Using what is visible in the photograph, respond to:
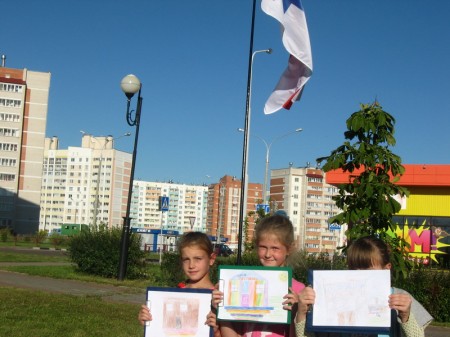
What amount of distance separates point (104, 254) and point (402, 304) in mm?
17530

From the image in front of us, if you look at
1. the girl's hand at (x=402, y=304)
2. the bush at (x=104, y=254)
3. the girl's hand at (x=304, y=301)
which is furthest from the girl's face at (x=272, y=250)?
the bush at (x=104, y=254)

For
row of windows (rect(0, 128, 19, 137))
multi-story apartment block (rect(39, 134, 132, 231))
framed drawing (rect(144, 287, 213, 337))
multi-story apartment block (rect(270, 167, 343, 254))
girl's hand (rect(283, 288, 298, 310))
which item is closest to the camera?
girl's hand (rect(283, 288, 298, 310))

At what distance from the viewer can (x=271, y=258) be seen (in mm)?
4133

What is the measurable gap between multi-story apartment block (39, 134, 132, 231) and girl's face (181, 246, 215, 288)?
158980 millimetres

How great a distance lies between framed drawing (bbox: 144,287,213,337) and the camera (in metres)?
4.05

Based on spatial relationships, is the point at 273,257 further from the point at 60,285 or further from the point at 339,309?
the point at 60,285

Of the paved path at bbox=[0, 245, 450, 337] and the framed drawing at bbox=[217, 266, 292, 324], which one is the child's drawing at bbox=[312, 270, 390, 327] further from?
the paved path at bbox=[0, 245, 450, 337]

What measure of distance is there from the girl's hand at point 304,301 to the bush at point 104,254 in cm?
1699

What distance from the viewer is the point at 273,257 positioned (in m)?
4.13

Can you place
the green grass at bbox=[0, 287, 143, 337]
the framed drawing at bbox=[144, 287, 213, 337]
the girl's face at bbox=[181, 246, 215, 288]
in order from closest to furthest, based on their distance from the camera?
1. the framed drawing at bbox=[144, 287, 213, 337]
2. the girl's face at bbox=[181, 246, 215, 288]
3. the green grass at bbox=[0, 287, 143, 337]

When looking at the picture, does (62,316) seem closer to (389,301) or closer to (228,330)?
(228,330)

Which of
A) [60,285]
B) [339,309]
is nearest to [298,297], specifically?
[339,309]

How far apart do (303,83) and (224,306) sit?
5.23 meters

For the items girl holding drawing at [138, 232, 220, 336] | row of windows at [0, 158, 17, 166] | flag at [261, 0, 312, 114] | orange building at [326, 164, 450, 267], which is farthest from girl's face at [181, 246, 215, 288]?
row of windows at [0, 158, 17, 166]
